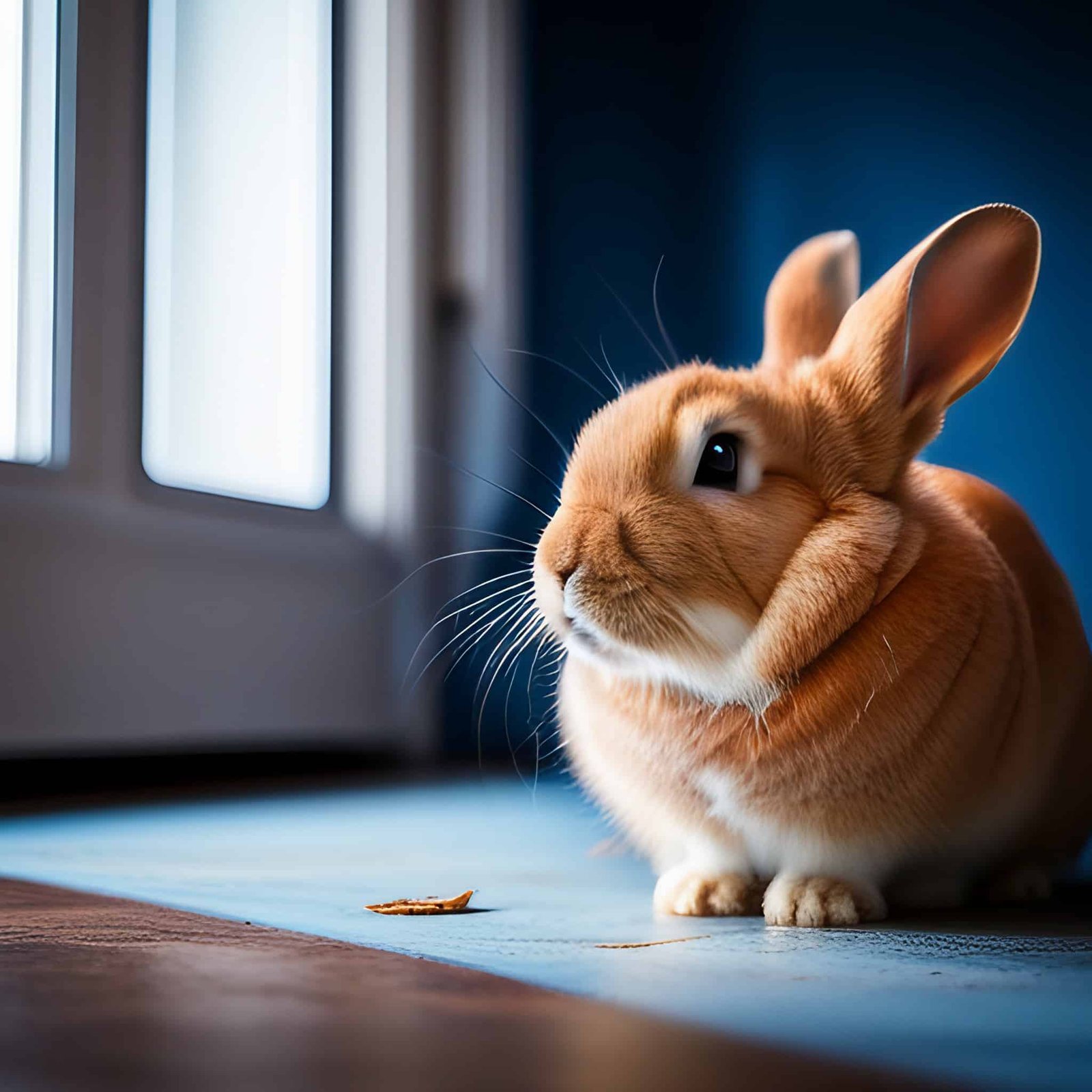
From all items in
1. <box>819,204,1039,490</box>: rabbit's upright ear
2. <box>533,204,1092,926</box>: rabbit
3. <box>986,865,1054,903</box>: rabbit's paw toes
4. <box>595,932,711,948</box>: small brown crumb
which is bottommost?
<box>986,865,1054,903</box>: rabbit's paw toes

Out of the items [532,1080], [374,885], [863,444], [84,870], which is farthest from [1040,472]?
[532,1080]

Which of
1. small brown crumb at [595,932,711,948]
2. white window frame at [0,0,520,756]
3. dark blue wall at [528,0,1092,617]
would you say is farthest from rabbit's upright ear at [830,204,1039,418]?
white window frame at [0,0,520,756]

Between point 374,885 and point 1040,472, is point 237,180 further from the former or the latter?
point 374,885

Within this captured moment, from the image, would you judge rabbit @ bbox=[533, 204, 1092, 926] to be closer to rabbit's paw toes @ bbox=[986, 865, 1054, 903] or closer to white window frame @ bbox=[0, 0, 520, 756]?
rabbit's paw toes @ bbox=[986, 865, 1054, 903]

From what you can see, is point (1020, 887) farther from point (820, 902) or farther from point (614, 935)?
point (614, 935)

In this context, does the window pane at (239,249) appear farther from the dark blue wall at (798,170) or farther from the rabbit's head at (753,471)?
the rabbit's head at (753,471)

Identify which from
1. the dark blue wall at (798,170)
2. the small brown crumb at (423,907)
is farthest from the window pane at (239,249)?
the small brown crumb at (423,907)

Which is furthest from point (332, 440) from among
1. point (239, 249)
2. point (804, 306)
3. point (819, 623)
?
point (819, 623)

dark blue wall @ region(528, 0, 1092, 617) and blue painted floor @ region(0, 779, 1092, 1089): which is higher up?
dark blue wall @ region(528, 0, 1092, 617)
